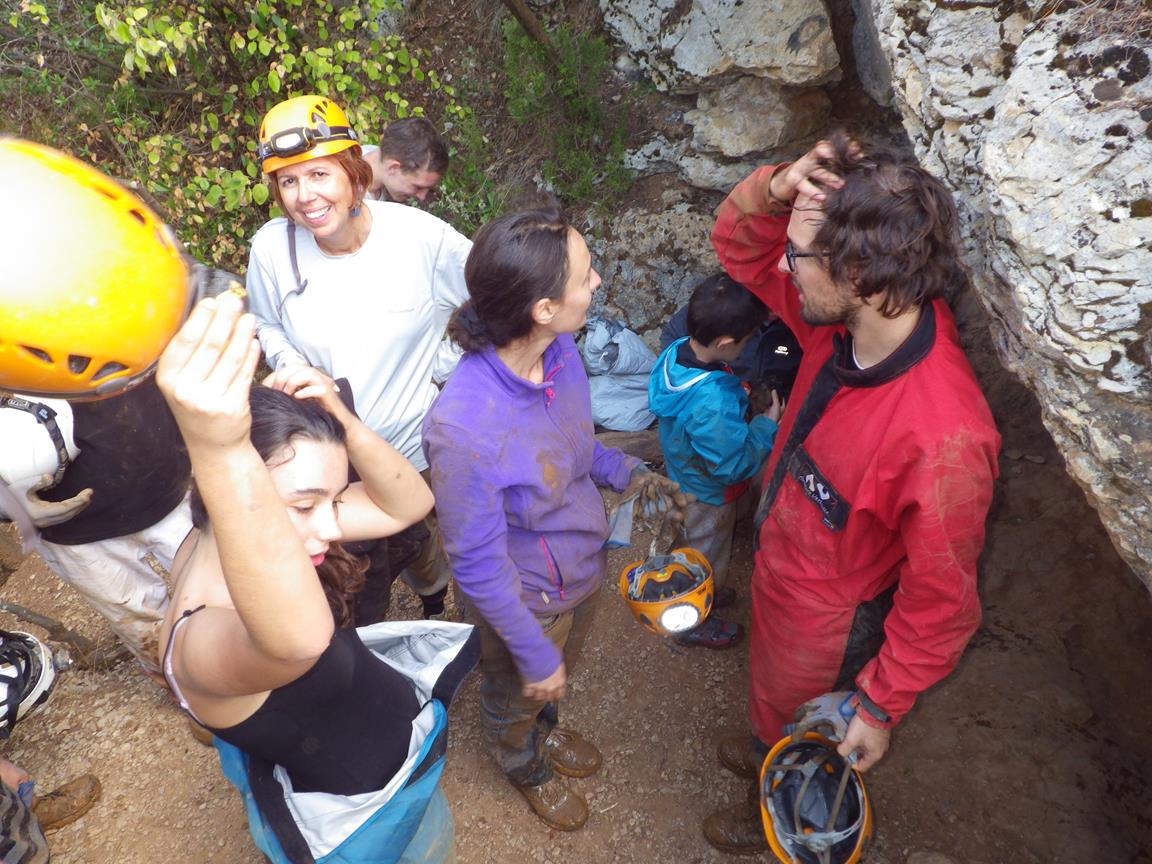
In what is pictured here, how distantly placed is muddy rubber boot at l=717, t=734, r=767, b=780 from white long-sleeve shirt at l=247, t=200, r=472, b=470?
6.87ft

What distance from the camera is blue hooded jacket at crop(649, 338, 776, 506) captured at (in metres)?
3.32

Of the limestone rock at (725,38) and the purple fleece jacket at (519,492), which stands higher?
the limestone rock at (725,38)

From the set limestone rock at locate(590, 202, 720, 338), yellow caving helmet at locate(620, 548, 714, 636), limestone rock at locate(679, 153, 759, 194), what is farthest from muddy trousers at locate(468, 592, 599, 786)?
limestone rock at locate(679, 153, 759, 194)

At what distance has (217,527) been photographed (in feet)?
3.80

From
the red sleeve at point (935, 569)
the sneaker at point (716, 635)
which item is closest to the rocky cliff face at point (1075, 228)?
the red sleeve at point (935, 569)

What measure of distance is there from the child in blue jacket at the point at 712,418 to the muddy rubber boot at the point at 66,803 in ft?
10.2

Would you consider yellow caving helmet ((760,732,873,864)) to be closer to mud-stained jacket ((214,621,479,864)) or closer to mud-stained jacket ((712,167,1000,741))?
mud-stained jacket ((712,167,1000,741))

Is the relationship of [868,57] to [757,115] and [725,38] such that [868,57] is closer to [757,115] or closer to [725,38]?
[757,115]

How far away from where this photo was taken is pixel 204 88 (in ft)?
18.2

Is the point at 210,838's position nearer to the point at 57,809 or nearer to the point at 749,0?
the point at 57,809

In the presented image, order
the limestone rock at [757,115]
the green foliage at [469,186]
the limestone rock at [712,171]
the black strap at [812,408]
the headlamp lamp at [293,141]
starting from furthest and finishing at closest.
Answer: the green foliage at [469,186]
the limestone rock at [712,171]
the limestone rock at [757,115]
the headlamp lamp at [293,141]
the black strap at [812,408]

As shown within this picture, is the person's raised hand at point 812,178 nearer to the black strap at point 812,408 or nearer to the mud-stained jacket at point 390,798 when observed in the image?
the black strap at point 812,408

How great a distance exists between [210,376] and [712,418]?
2.53 m

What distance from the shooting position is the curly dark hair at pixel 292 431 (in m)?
1.65
